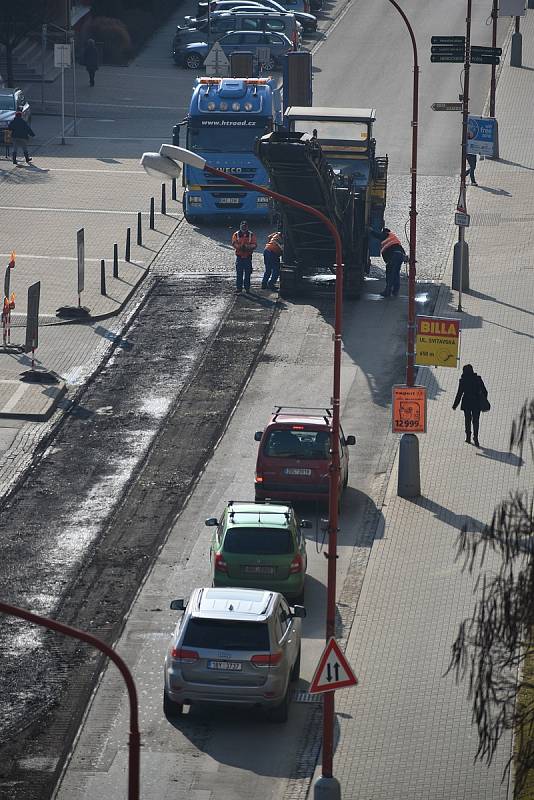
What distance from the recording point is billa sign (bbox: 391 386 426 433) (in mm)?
27875

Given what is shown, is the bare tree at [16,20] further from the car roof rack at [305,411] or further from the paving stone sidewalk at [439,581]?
the car roof rack at [305,411]

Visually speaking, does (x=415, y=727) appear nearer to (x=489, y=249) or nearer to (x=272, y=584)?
(x=272, y=584)

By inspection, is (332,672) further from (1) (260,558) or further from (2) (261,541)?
(2) (261,541)

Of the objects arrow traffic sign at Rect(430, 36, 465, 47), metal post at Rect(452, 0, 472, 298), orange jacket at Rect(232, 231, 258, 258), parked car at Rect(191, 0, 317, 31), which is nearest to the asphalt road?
metal post at Rect(452, 0, 472, 298)

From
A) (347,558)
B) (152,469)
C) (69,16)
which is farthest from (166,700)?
(69,16)

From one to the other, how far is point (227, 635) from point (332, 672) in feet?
7.99

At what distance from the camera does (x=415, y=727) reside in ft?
66.9

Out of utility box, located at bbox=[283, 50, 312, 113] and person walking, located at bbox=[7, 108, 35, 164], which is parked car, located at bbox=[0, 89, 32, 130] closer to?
person walking, located at bbox=[7, 108, 35, 164]

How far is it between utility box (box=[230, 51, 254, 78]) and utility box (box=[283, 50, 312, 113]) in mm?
2416

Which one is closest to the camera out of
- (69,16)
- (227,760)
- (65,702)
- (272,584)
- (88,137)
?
(227,760)

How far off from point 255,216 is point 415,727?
88.0 feet

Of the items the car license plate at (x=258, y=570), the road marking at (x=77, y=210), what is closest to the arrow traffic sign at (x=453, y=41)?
the road marking at (x=77, y=210)

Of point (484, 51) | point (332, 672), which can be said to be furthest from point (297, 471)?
point (484, 51)

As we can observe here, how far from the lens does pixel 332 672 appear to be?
716 inches
